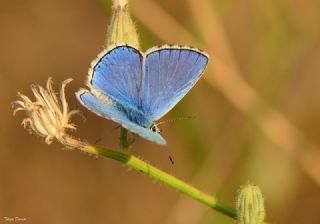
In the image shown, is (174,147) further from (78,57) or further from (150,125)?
(150,125)

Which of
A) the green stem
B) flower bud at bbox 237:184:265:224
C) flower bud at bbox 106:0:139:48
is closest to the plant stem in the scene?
the green stem

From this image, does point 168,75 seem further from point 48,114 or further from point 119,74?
point 48,114

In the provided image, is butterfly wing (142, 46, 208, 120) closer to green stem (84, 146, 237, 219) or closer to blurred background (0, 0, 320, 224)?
green stem (84, 146, 237, 219)

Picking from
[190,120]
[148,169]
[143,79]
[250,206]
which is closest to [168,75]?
[143,79]

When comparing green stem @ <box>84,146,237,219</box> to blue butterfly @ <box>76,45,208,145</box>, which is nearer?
green stem @ <box>84,146,237,219</box>

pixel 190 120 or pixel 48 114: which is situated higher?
pixel 190 120

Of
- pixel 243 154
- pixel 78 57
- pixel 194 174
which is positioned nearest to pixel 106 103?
pixel 194 174
